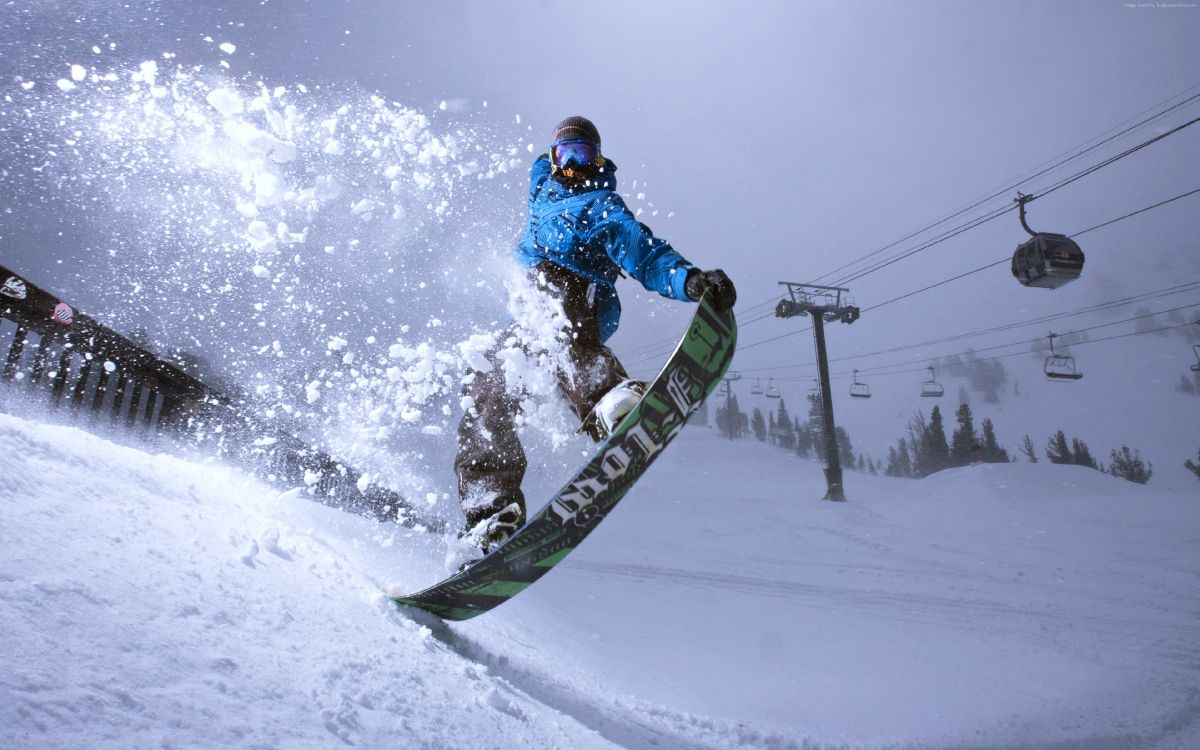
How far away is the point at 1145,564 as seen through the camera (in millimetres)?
7637

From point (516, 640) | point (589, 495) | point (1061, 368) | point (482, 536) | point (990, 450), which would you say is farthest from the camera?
point (990, 450)

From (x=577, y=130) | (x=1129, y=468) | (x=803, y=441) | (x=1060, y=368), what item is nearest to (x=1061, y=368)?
(x=1060, y=368)

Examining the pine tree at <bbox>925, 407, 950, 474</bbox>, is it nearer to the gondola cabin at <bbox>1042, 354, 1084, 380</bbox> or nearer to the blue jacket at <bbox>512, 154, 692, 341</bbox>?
the gondola cabin at <bbox>1042, 354, 1084, 380</bbox>

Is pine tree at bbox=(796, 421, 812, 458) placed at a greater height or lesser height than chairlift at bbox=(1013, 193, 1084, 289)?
greater

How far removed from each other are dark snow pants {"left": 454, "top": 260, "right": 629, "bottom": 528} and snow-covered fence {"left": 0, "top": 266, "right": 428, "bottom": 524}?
377 centimetres

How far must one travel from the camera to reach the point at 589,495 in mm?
2322

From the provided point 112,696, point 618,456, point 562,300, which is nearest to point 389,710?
point 112,696

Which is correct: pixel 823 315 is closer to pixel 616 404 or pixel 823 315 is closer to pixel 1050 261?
pixel 1050 261

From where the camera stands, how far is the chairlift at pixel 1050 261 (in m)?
14.5

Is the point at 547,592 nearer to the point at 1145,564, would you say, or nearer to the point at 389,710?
the point at 389,710

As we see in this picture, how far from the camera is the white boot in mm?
2488

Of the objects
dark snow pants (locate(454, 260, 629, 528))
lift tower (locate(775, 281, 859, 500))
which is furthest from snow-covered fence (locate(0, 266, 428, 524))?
lift tower (locate(775, 281, 859, 500))

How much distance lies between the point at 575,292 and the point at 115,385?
15.0 ft

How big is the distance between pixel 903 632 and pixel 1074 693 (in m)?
1.07
